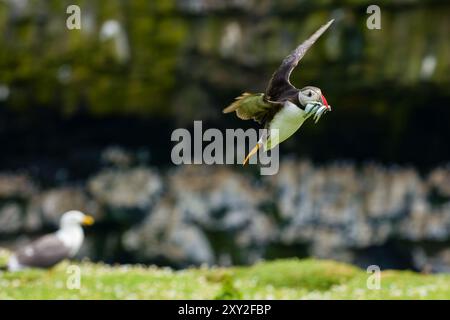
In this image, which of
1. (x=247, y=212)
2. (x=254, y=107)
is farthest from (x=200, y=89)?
(x=254, y=107)

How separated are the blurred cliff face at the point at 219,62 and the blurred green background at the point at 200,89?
46 mm

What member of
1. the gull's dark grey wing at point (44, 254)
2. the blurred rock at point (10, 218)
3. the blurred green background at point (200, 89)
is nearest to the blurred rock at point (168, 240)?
the blurred green background at point (200, 89)

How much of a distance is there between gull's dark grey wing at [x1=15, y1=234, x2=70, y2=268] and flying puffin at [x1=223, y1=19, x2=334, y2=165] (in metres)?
8.59

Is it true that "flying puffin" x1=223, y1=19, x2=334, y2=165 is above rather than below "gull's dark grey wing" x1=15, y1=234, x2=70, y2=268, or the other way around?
above

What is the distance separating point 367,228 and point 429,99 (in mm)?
6993

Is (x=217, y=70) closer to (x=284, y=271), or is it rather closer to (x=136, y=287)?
(x=284, y=271)

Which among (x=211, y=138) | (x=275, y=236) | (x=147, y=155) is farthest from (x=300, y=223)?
(x=147, y=155)

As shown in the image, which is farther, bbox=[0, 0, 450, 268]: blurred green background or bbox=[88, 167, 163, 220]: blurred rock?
bbox=[88, 167, 163, 220]: blurred rock

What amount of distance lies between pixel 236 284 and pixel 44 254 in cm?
447

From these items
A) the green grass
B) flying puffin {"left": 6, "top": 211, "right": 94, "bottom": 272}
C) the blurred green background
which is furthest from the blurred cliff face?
flying puffin {"left": 6, "top": 211, "right": 94, "bottom": 272}

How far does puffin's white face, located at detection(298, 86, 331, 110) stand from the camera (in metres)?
9.07

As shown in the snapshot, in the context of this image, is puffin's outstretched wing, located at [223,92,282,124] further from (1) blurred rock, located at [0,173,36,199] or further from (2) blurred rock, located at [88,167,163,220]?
(1) blurred rock, located at [0,173,36,199]

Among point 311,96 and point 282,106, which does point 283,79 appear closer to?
point 282,106

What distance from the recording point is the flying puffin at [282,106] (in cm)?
914
